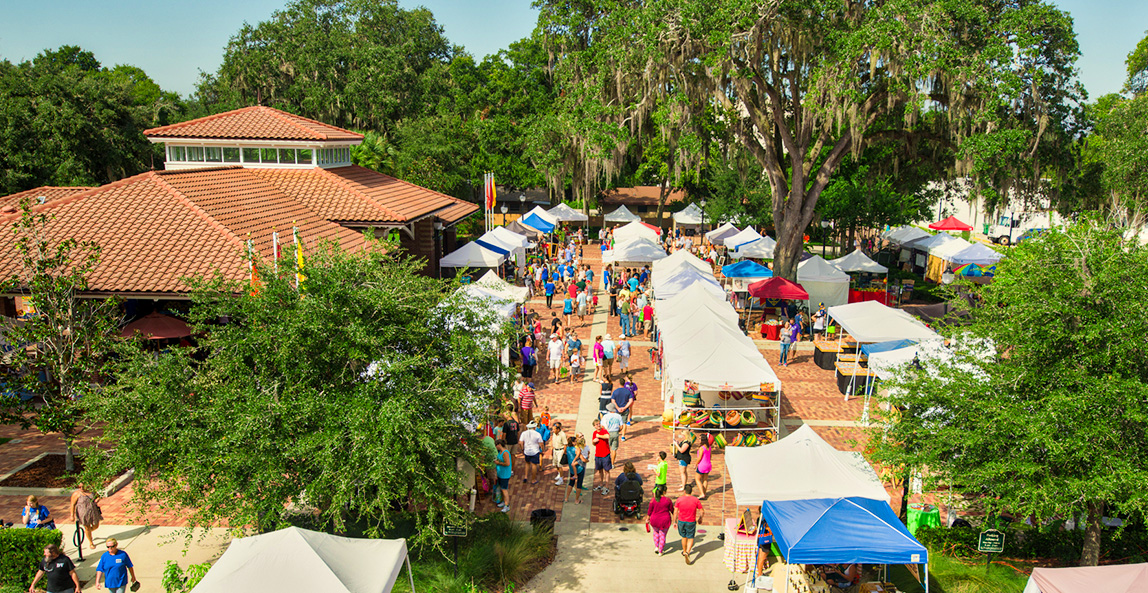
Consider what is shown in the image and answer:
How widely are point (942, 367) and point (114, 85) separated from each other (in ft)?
134

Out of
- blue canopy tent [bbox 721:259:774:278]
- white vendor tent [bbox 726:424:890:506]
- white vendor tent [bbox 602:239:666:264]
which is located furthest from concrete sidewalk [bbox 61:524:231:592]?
blue canopy tent [bbox 721:259:774:278]

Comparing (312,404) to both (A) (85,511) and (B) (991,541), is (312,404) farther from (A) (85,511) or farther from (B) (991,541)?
(B) (991,541)

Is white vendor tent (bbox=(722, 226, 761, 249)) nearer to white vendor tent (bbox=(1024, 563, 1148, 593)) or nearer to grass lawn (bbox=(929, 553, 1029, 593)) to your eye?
grass lawn (bbox=(929, 553, 1029, 593))

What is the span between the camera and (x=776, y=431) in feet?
47.3

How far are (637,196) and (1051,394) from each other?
56119 millimetres

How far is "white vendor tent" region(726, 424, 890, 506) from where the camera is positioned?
10258 mm

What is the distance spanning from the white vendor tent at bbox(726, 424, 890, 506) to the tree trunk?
2400 millimetres

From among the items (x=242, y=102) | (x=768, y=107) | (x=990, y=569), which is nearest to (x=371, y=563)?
(x=990, y=569)

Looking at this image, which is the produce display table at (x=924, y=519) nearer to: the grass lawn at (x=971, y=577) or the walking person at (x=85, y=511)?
the grass lawn at (x=971, y=577)

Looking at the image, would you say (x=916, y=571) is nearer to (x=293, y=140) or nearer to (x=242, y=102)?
(x=293, y=140)

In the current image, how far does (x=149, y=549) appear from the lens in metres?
11.0

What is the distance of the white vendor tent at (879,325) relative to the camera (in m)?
17.6

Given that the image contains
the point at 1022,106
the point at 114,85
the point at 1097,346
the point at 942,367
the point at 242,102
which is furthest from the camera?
the point at 242,102

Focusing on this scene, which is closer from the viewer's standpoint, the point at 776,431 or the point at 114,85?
the point at 776,431
